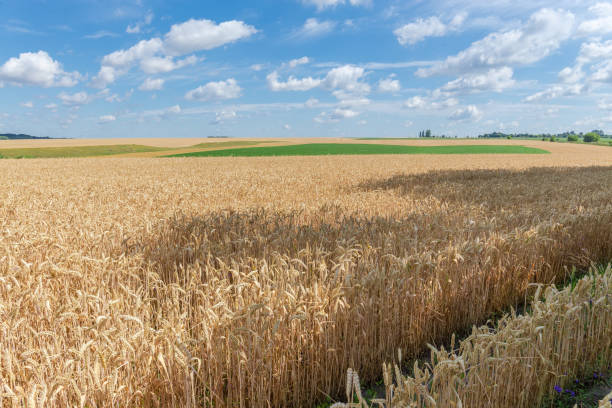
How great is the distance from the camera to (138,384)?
2551 millimetres

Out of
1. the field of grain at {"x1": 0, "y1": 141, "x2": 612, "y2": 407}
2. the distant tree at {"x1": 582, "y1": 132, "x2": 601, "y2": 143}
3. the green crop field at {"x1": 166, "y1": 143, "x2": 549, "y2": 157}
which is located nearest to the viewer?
the field of grain at {"x1": 0, "y1": 141, "x2": 612, "y2": 407}

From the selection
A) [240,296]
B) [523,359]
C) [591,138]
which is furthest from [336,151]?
[591,138]

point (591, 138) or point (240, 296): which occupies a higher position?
point (591, 138)

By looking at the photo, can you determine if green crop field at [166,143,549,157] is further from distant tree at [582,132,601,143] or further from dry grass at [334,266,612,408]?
distant tree at [582,132,601,143]

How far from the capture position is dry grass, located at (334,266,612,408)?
87.1 inches

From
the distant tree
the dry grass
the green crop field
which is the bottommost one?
the dry grass

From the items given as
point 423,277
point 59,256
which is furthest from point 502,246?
point 59,256

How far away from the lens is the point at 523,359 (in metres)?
2.83

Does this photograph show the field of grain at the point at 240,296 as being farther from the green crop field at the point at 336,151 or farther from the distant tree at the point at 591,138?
the distant tree at the point at 591,138

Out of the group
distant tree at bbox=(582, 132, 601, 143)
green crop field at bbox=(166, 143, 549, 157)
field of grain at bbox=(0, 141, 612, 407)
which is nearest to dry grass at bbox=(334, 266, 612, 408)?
field of grain at bbox=(0, 141, 612, 407)

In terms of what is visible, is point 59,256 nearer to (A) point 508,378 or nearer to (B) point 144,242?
(B) point 144,242

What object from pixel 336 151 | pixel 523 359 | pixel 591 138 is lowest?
pixel 523 359

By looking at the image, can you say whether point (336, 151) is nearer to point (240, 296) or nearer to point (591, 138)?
point (240, 296)

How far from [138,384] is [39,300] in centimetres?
151
